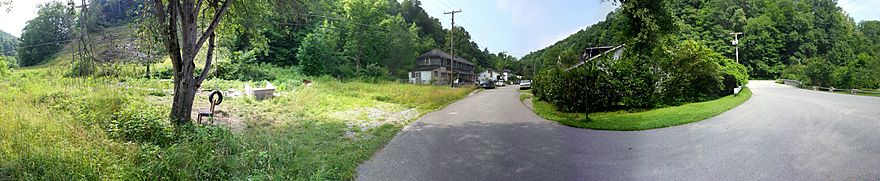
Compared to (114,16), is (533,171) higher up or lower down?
lower down

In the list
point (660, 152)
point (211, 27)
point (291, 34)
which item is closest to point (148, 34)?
point (211, 27)

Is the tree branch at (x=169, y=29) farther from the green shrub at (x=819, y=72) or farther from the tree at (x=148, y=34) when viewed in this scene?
the green shrub at (x=819, y=72)

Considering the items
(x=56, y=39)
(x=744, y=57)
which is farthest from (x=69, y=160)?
(x=744, y=57)

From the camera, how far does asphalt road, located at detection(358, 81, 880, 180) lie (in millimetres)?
4453

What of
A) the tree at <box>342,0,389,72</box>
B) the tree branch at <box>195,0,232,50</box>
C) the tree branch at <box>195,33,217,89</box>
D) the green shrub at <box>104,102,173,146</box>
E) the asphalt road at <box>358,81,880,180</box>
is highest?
the tree at <box>342,0,389,72</box>

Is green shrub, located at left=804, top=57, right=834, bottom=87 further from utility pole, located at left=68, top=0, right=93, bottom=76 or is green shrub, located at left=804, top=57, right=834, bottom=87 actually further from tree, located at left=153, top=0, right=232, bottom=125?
utility pole, located at left=68, top=0, right=93, bottom=76

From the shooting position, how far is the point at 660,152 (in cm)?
564

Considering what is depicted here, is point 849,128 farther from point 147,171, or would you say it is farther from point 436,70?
point 436,70

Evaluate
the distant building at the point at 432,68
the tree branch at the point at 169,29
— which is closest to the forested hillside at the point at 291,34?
the tree branch at the point at 169,29

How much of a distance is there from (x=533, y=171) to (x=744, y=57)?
43.2ft

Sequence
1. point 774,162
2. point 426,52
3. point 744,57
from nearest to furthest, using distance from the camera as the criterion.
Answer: point 774,162 < point 744,57 < point 426,52

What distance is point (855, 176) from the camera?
395 cm

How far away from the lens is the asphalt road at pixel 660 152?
14.6ft

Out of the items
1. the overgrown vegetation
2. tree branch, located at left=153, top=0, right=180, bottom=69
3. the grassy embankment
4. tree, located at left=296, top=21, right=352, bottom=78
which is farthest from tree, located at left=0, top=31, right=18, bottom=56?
tree, located at left=296, top=21, right=352, bottom=78
